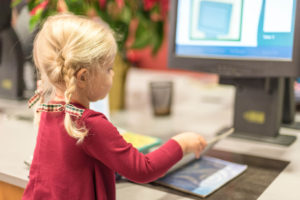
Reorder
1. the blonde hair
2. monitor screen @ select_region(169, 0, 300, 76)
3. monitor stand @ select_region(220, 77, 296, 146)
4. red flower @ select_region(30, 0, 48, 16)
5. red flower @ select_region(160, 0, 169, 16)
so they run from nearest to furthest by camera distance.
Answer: the blonde hair → monitor screen @ select_region(169, 0, 300, 76) → monitor stand @ select_region(220, 77, 296, 146) → red flower @ select_region(30, 0, 48, 16) → red flower @ select_region(160, 0, 169, 16)

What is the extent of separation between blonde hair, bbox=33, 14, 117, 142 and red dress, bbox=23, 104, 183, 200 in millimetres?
29

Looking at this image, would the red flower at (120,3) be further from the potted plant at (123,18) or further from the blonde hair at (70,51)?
the blonde hair at (70,51)

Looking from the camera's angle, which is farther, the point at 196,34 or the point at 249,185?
the point at 196,34

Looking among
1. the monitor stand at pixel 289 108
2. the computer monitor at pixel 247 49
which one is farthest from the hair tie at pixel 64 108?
the monitor stand at pixel 289 108

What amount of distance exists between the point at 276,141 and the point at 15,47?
0.88 metres

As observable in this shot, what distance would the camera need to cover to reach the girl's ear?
579 mm

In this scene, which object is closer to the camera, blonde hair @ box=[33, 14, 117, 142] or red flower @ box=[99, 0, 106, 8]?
blonde hair @ box=[33, 14, 117, 142]

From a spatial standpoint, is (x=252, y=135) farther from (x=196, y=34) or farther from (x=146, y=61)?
(x=146, y=61)

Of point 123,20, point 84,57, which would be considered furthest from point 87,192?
point 123,20

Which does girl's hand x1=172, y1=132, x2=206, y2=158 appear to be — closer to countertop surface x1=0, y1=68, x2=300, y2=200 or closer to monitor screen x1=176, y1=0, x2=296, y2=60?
countertop surface x1=0, y1=68, x2=300, y2=200

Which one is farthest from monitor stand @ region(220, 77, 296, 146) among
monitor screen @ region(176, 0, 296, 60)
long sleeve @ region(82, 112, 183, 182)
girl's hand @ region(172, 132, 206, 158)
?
long sleeve @ region(82, 112, 183, 182)

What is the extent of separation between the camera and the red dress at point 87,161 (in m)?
0.58

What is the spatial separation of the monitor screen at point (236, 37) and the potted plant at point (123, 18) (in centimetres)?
25

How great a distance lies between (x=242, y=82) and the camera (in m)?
1.02
